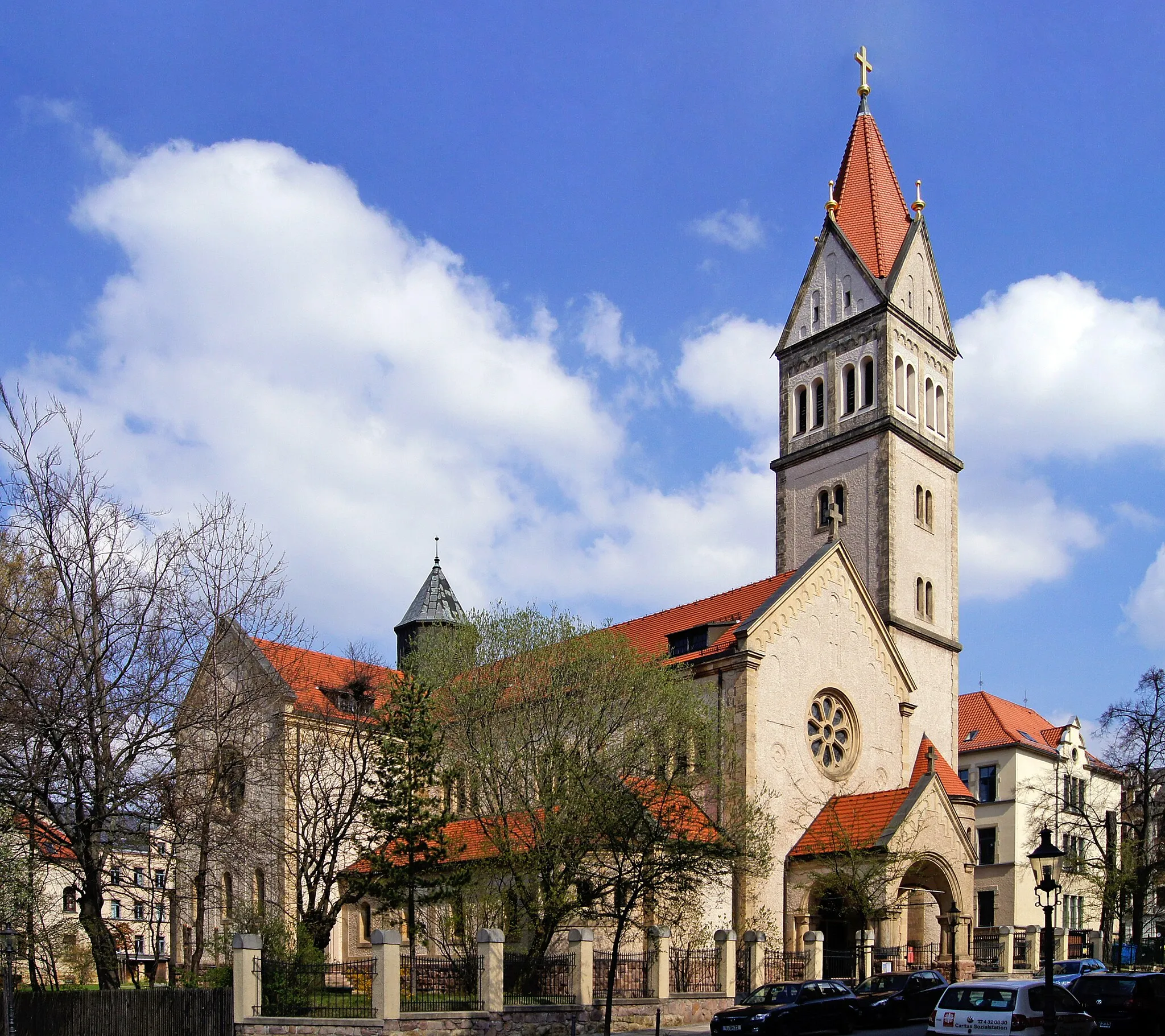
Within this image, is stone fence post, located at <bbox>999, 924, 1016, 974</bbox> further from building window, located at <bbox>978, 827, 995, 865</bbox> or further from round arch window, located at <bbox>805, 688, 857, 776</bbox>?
building window, located at <bbox>978, 827, 995, 865</bbox>

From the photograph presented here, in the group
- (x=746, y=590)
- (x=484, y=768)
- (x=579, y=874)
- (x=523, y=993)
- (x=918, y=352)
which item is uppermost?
(x=918, y=352)

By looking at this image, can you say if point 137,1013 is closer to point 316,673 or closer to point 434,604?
point 316,673

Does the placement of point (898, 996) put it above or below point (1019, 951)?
above

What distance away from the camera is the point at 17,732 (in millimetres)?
23141

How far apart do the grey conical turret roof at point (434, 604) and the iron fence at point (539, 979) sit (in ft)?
98.3

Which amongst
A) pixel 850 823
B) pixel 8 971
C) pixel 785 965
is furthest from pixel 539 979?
pixel 850 823

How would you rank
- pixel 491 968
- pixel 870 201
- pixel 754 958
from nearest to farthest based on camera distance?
1. pixel 491 968
2. pixel 754 958
3. pixel 870 201

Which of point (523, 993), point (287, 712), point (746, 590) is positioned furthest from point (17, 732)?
point (746, 590)

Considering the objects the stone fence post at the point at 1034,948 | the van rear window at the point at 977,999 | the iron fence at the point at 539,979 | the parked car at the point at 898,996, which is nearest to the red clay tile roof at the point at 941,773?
the stone fence post at the point at 1034,948

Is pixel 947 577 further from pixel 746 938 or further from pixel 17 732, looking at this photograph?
pixel 17 732

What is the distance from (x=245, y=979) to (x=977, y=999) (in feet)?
43.1

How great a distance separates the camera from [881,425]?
146 ft

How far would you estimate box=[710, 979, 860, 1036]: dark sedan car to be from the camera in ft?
79.5

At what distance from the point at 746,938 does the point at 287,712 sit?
49.3 ft
